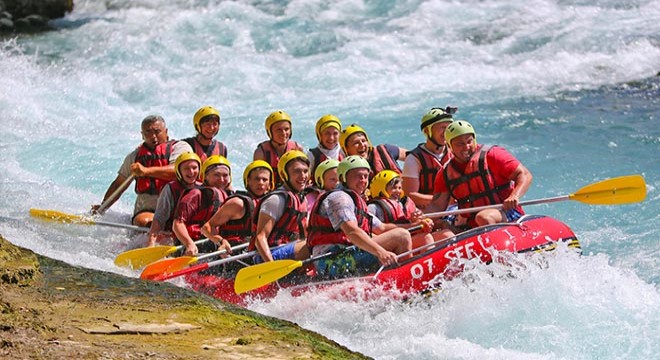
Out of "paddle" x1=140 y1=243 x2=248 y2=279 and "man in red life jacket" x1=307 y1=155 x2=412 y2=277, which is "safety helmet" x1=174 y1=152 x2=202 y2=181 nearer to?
"paddle" x1=140 y1=243 x2=248 y2=279

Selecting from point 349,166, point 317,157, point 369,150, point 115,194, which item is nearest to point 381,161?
point 369,150

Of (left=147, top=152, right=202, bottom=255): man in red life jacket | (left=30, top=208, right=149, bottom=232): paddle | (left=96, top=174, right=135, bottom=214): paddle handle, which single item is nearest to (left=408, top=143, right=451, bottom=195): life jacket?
(left=147, top=152, right=202, bottom=255): man in red life jacket

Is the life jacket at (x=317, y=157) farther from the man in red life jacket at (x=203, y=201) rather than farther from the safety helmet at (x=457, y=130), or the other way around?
the safety helmet at (x=457, y=130)

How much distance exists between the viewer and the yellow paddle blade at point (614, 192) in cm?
720

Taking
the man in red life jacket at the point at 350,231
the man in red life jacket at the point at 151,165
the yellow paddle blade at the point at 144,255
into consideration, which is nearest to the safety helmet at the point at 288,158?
the man in red life jacket at the point at 350,231

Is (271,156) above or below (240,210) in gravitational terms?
above

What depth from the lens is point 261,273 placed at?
6.75m

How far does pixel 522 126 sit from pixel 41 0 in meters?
10.1

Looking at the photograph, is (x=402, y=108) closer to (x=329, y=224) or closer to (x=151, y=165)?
(x=151, y=165)

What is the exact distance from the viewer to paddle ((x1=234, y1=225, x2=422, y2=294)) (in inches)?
265

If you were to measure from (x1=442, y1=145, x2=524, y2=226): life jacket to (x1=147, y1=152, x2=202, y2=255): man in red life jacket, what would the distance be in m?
2.10

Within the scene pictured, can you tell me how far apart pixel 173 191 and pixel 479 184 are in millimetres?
2507

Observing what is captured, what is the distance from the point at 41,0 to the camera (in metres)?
18.8

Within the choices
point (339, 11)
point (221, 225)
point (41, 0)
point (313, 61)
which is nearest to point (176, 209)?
point (221, 225)
